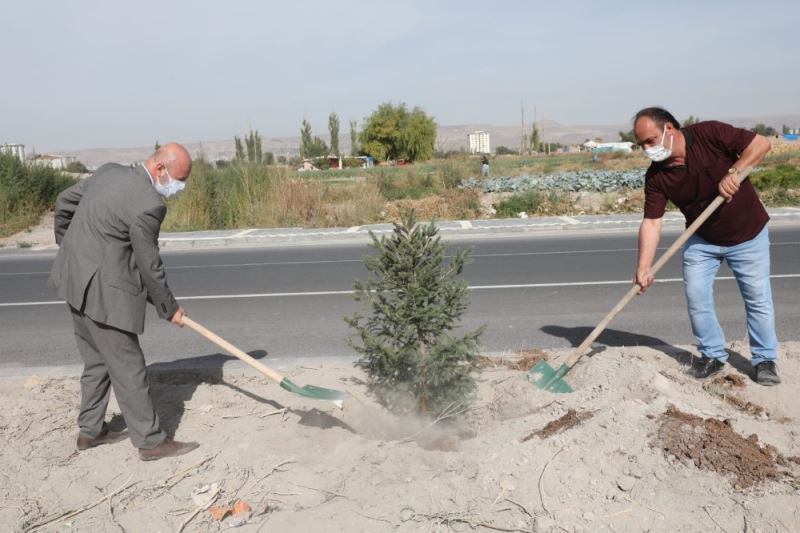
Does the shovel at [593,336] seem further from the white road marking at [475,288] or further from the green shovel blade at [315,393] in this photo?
the white road marking at [475,288]

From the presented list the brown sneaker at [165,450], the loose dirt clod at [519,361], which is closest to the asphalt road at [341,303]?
the loose dirt clod at [519,361]

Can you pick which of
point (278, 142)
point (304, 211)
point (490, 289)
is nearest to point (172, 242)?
point (304, 211)

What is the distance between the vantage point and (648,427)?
368cm

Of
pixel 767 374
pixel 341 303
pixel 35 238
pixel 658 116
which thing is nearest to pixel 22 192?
pixel 35 238

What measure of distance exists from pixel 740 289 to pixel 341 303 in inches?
184

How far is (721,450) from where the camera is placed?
3.42 m

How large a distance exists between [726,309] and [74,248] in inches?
242

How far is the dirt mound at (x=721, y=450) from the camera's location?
10.8ft

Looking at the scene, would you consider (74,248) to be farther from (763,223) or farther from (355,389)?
(763,223)

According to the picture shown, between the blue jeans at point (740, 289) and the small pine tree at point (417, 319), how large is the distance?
1.65m

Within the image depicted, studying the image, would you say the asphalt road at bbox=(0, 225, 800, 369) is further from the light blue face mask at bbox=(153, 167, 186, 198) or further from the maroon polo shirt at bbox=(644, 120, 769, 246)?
the light blue face mask at bbox=(153, 167, 186, 198)

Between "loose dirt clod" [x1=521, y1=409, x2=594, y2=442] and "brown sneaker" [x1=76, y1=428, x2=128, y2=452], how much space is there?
2359 millimetres

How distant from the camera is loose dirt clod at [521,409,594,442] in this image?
12.6 feet

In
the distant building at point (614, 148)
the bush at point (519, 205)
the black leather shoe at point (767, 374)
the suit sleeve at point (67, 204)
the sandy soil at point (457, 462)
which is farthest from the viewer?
the distant building at point (614, 148)
